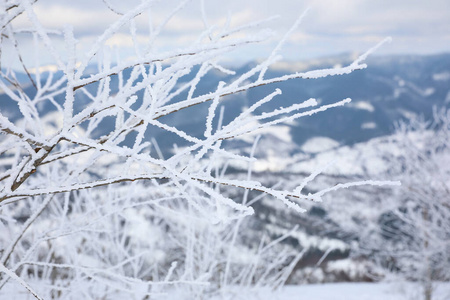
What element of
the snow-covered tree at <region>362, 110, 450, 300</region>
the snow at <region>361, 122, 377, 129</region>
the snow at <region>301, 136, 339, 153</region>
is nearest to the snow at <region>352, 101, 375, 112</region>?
the snow at <region>361, 122, 377, 129</region>

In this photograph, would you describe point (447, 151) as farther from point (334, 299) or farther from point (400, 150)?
point (334, 299)

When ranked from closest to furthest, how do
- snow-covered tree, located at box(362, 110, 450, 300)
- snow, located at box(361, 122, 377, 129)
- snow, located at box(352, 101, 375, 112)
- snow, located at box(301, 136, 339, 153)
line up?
snow-covered tree, located at box(362, 110, 450, 300)
snow, located at box(301, 136, 339, 153)
snow, located at box(361, 122, 377, 129)
snow, located at box(352, 101, 375, 112)

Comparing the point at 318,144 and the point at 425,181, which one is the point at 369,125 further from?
the point at 425,181

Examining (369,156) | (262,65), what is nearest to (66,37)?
(262,65)

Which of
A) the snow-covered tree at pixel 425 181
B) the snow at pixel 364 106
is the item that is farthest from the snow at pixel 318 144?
the snow-covered tree at pixel 425 181

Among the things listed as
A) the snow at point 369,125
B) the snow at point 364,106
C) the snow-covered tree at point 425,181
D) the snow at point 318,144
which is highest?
the snow-covered tree at point 425,181

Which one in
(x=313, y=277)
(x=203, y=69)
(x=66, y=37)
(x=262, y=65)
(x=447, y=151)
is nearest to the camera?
(x=66, y=37)

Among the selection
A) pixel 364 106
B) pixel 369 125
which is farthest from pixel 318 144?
pixel 364 106

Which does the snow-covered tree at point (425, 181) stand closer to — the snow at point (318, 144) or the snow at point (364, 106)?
the snow at point (318, 144)

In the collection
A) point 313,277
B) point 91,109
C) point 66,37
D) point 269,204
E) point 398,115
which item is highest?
point 66,37

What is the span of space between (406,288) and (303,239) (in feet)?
56.5

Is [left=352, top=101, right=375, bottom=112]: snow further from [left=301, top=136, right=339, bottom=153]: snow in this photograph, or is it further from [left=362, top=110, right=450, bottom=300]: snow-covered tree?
[left=362, top=110, right=450, bottom=300]: snow-covered tree

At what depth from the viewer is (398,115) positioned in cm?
17875

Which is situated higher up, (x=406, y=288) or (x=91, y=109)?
(x=91, y=109)
